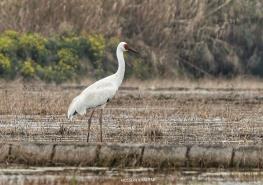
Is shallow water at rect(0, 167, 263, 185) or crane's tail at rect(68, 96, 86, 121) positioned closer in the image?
shallow water at rect(0, 167, 263, 185)

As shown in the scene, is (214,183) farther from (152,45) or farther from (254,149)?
(152,45)

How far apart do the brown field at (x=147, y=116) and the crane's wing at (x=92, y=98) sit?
43cm

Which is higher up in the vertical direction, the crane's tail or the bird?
the bird

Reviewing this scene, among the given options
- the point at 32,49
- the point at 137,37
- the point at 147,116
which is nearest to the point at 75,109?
the point at 147,116

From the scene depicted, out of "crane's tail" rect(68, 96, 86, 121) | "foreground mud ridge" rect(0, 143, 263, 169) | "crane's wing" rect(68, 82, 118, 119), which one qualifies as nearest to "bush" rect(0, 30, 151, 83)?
"crane's wing" rect(68, 82, 118, 119)

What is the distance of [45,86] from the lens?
33.4m

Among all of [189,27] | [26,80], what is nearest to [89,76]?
[26,80]

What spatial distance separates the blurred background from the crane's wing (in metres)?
A: 17.2

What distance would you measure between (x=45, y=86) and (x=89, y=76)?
12.5 feet

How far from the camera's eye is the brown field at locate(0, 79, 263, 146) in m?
18.2

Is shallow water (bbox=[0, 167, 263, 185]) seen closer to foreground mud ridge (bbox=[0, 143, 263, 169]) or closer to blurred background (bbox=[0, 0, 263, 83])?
foreground mud ridge (bbox=[0, 143, 263, 169])

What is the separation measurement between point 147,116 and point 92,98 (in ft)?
12.1

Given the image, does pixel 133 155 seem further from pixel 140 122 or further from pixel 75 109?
pixel 140 122

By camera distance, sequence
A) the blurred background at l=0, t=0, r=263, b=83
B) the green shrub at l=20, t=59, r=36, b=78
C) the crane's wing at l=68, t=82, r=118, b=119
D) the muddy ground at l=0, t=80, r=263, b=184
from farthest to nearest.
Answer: the blurred background at l=0, t=0, r=263, b=83, the green shrub at l=20, t=59, r=36, b=78, the crane's wing at l=68, t=82, r=118, b=119, the muddy ground at l=0, t=80, r=263, b=184
